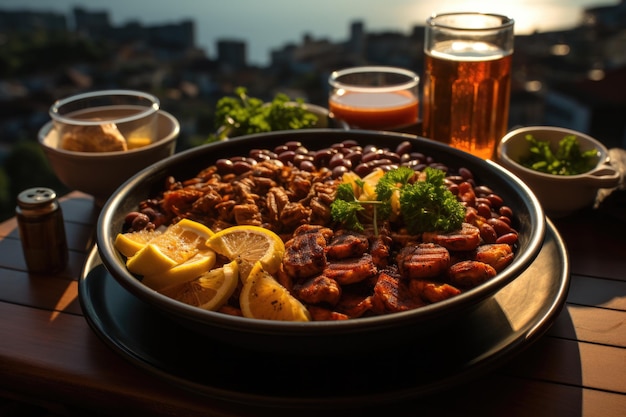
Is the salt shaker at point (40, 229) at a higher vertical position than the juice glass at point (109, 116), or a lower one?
lower

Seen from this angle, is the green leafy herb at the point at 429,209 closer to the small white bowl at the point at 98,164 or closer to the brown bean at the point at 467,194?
the brown bean at the point at 467,194

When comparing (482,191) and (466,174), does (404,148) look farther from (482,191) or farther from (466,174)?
(482,191)

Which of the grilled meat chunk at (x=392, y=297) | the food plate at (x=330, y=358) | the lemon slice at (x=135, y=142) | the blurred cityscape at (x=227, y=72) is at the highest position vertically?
the lemon slice at (x=135, y=142)

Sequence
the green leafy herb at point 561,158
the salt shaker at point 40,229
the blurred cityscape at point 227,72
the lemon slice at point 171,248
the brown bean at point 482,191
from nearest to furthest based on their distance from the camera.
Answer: the lemon slice at point 171,248 → the brown bean at point 482,191 → the salt shaker at point 40,229 → the green leafy herb at point 561,158 → the blurred cityscape at point 227,72

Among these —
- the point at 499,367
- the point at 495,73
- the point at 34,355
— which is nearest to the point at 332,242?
the point at 499,367

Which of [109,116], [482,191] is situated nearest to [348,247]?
[482,191]

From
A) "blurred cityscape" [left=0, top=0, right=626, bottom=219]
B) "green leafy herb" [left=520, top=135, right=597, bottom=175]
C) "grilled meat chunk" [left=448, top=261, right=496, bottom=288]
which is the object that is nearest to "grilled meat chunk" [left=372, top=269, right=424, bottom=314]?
"grilled meat chunk" [left=448, top=261, right=496, bottom=288]

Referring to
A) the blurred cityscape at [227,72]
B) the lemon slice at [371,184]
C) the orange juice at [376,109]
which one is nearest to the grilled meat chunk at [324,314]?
the lemon slice at [371,184]
